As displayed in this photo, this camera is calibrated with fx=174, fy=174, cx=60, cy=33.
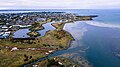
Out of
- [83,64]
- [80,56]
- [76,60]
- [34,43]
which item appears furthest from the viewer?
[34,43]

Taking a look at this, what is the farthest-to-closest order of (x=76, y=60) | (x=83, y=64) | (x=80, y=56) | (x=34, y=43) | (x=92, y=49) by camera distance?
(x=34, y=43)
(x=92, y=49)
(x=80, y=56)
(x=76, y=60)
(x=83, y=64)

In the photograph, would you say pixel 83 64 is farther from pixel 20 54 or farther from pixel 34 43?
pixel 34 43

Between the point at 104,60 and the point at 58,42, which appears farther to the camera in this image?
the point at 58,42

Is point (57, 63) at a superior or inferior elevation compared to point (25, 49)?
superior

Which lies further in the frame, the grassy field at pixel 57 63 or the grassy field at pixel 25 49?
the grassy field at pixel 25 49

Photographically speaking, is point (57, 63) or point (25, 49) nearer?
point (57, 63)

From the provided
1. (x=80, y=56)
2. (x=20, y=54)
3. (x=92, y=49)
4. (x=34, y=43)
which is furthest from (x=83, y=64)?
(x=34, y=43)

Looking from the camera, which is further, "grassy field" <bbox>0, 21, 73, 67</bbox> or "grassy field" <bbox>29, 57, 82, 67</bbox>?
"grassy field" <bbox>0, 21, 73, 67</bbox>

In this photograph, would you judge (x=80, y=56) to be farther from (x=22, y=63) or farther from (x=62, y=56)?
(x=22, y=63)

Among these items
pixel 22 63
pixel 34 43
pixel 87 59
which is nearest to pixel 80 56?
pixel 87 59
